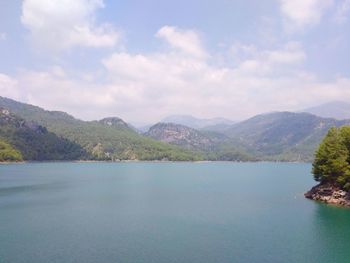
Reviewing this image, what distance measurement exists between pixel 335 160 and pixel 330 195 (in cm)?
967

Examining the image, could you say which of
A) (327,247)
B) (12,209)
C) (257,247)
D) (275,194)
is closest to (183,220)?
(257,247)

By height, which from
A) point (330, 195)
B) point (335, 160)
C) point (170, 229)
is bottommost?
point (170, 229)

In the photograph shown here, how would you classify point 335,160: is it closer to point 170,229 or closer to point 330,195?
point 330,195

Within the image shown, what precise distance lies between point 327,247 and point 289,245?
6149 millimetres

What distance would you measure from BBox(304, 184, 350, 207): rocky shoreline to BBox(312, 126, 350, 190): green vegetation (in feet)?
5.08

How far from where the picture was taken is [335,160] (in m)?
110

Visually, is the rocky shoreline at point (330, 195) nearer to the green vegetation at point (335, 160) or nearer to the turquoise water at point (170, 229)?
the green vegetation at point (335, 160)

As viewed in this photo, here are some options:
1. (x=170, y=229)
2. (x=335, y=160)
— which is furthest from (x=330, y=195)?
(x=170, y=229)

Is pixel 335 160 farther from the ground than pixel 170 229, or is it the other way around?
pixel 335 160

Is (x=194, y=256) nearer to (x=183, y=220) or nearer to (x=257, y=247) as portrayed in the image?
(x=257, y=247)

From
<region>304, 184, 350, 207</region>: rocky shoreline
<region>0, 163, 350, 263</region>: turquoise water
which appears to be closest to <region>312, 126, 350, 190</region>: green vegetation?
<region>304, 184, 350, 207</region>: rocky shoreline

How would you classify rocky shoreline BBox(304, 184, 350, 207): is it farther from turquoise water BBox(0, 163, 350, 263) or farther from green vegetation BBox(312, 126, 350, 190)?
turquoise water BBox(0, 163, 350, 263)

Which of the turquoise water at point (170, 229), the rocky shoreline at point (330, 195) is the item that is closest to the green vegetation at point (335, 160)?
the rocky shoreline at point (330, 195)

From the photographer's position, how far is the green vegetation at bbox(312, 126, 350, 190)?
107312mm
